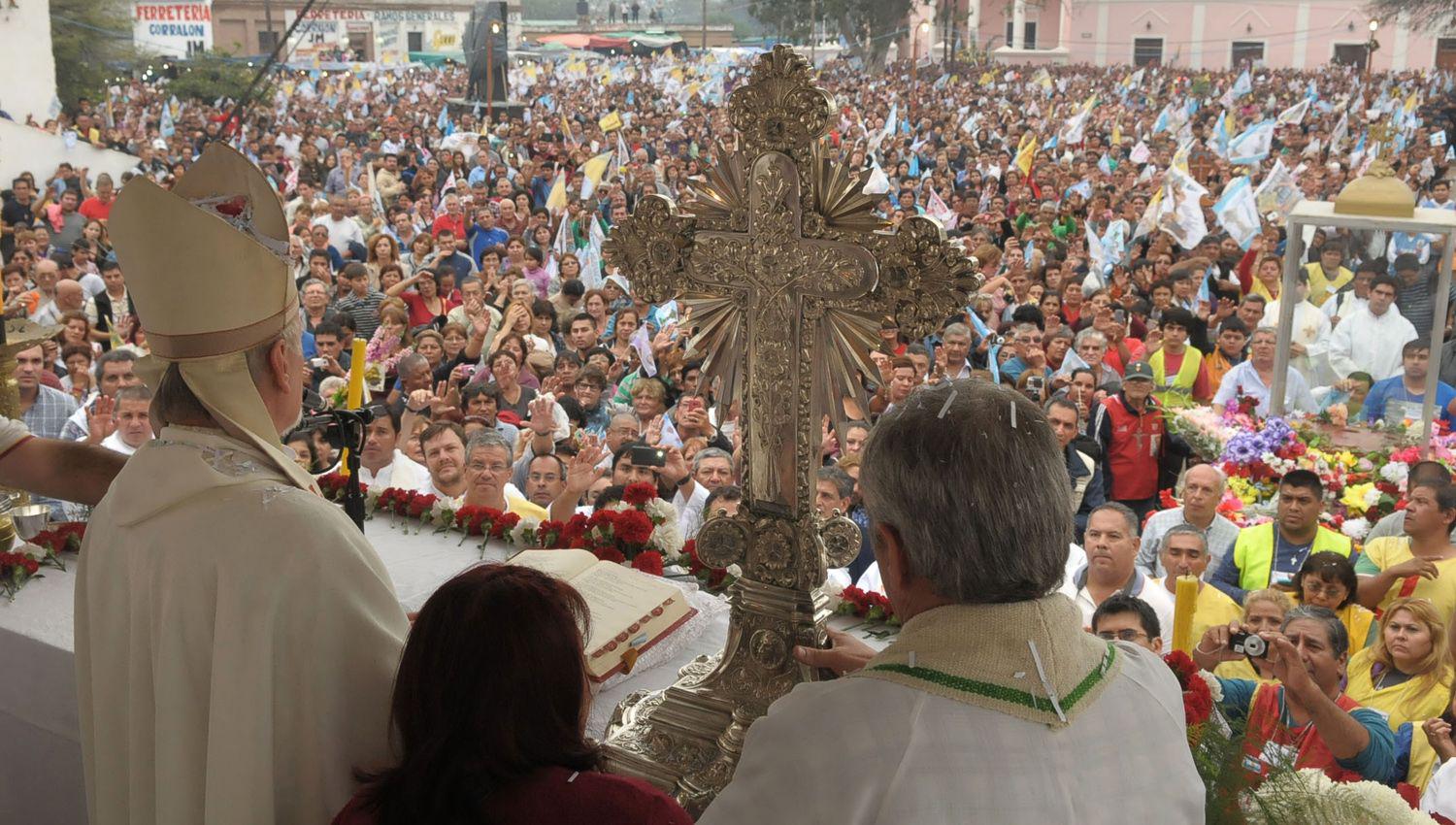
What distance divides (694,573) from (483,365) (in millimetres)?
4811

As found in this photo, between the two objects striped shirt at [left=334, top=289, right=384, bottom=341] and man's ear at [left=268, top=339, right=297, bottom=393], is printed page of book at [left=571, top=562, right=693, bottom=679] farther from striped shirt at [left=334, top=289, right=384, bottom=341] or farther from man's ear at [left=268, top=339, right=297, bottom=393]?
striped shirt at [left=334, top=289, right=384, bottom=341]

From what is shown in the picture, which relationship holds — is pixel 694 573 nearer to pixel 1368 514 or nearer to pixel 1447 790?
pixel 1447 790

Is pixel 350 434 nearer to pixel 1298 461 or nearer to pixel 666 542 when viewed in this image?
pixel 666 542

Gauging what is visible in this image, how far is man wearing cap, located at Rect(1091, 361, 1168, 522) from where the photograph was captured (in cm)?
669

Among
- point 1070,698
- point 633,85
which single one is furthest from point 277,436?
point 633,85

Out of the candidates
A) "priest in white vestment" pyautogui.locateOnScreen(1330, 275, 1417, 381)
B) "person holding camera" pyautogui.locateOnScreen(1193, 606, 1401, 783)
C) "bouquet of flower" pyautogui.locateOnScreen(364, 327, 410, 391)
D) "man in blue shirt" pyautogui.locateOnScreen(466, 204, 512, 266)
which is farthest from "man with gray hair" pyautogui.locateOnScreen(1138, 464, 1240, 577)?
"man in blue shirt" pyautogui.locateOnScreen(466, 204, 512, 266)

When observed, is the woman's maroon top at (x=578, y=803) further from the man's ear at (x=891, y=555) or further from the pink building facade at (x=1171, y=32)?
the pink building facade at (x=1171, y=32)

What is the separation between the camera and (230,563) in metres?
1.87

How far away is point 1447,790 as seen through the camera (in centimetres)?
302

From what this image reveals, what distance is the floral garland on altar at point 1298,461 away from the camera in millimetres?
5891

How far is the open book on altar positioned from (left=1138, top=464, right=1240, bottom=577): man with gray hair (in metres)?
3.01

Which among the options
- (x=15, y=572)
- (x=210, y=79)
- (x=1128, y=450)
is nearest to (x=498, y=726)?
(x=15, y=572)

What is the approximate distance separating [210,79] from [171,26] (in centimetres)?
155

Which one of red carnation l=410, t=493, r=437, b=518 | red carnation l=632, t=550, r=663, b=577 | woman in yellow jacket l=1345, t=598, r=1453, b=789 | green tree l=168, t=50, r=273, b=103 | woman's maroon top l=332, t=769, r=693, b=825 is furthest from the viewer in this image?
green tree l=168, t=50, r=273, b=103
